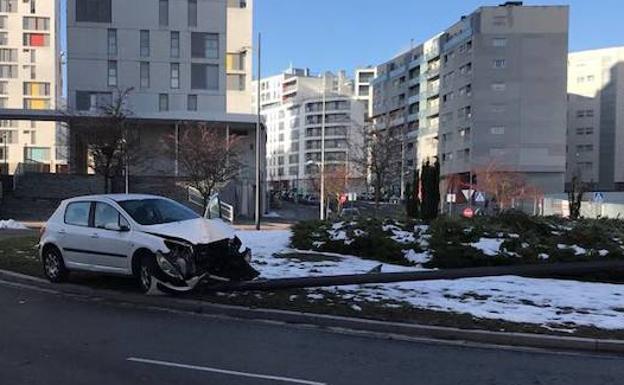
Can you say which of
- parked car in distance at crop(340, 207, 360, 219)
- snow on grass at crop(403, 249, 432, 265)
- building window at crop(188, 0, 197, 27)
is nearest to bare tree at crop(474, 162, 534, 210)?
parked car in distance at crop(340, 207, 360, 219)

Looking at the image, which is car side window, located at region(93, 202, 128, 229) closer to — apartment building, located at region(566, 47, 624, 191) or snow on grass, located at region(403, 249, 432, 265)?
snow on grass, located at region(403, 249, 432, 265)

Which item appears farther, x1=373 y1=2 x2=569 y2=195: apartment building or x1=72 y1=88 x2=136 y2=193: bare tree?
x1=373 y1=2 x2=569 y2=195: apartment building

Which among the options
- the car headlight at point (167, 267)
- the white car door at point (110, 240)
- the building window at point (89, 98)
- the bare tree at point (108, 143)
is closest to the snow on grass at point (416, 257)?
the car headlight at point (167, 267)

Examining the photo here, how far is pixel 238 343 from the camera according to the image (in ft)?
28.1

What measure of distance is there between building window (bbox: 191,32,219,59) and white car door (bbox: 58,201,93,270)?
58323 mm

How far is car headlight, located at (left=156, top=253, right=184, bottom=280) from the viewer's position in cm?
1112

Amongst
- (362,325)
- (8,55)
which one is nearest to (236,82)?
(8,55)

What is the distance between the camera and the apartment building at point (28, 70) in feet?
386

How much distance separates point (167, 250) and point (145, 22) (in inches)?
2445

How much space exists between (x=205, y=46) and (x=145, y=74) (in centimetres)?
639

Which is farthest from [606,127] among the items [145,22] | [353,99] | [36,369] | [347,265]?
[36,369]

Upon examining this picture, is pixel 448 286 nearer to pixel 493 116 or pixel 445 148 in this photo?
pixel 493 116

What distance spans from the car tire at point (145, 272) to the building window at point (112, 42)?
60571mm

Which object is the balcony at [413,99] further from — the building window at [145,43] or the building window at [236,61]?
the building window at [145,43]
